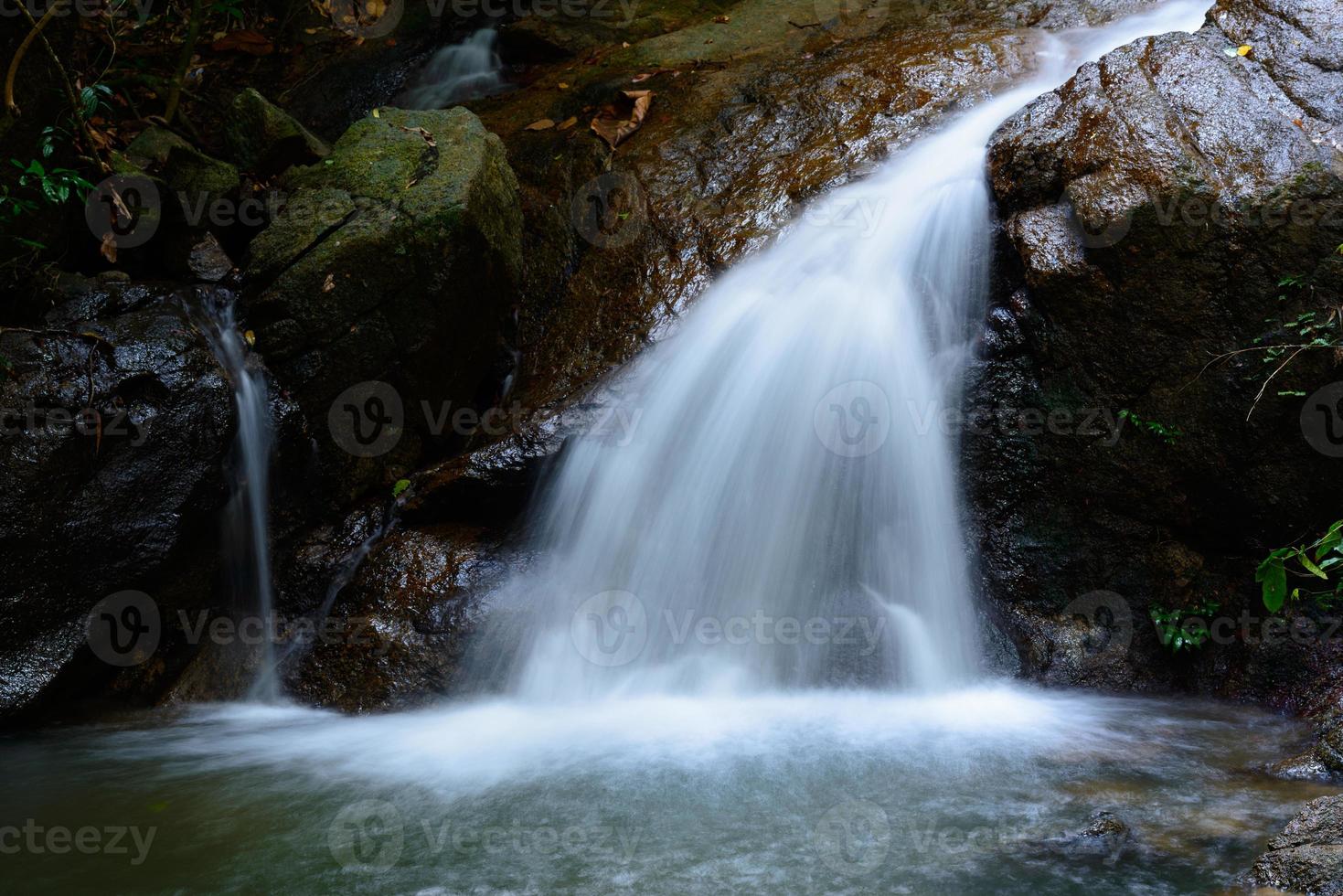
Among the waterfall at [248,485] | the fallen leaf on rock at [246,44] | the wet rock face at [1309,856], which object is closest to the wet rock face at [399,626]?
the waterfall at [248,485]

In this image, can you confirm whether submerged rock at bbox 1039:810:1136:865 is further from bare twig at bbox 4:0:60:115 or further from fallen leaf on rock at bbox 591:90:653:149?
bare twig at bbox 4:0:60:115

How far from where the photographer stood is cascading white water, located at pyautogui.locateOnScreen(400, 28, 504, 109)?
8.93 meters

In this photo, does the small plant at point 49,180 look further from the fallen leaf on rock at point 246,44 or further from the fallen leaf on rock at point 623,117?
the fallen leaf on rock at point 246,44

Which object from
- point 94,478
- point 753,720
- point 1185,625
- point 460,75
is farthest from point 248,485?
point 460,75

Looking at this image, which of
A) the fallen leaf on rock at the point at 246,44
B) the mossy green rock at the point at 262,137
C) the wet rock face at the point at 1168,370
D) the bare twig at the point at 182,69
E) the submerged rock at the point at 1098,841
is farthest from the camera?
the fallen leaf on rock at the point at 246,44

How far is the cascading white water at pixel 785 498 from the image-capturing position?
4.68 metres

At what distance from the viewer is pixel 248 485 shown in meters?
5.22

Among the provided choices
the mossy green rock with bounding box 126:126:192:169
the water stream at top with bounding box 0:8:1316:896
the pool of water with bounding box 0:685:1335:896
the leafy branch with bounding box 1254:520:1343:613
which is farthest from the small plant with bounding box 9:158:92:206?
the leafy branch with bounding box 1254:520:1343:613

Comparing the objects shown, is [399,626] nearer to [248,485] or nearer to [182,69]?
[248,485]

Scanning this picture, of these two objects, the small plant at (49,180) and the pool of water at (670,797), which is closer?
the pool of water at (670,797)

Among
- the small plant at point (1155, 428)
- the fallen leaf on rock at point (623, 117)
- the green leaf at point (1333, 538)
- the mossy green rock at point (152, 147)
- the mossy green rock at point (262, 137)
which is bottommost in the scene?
the green leaf at point (1333, 538)

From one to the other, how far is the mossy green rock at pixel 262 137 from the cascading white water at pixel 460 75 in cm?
264

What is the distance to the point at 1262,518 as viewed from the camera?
4.32 meters

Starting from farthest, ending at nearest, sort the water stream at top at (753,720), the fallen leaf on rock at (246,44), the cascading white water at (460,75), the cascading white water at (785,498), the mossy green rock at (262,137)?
the fallen leaf on rock at (246,44)
the cascading white water at (460,75)
the mossy green rock at (262,137)
the cascading white water at (785,498)
the water stream at top at (753,720)
